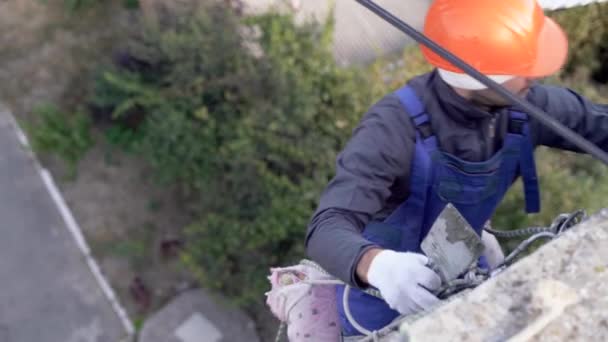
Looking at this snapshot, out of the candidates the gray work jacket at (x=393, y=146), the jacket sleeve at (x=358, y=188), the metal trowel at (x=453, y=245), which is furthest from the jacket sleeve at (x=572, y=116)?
the metal trowel at (x=453, y=245)

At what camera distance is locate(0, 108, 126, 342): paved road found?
18.0 feet

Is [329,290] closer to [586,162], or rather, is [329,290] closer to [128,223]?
[586,162]

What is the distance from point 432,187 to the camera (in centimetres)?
199

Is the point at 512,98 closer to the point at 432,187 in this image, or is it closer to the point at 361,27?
the point at 432,187

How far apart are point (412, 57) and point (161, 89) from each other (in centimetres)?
214

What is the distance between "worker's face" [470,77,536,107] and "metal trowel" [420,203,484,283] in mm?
500

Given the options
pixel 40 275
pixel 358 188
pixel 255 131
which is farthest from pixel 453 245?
pixel 40 275

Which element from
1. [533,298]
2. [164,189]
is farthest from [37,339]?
[533,298]

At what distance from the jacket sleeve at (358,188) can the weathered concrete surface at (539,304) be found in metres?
0.44

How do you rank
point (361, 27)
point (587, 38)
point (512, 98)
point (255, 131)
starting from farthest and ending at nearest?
point (361, 27) → point (587, 38) → point (255, 131) → point (512, 98)

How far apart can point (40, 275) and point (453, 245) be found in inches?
199

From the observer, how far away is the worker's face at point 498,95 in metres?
1.93

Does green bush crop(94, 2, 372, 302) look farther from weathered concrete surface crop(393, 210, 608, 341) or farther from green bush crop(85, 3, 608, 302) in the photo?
weathered concrete surface crop(393, 210, 608, 341)

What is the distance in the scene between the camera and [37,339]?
5.46 meters
